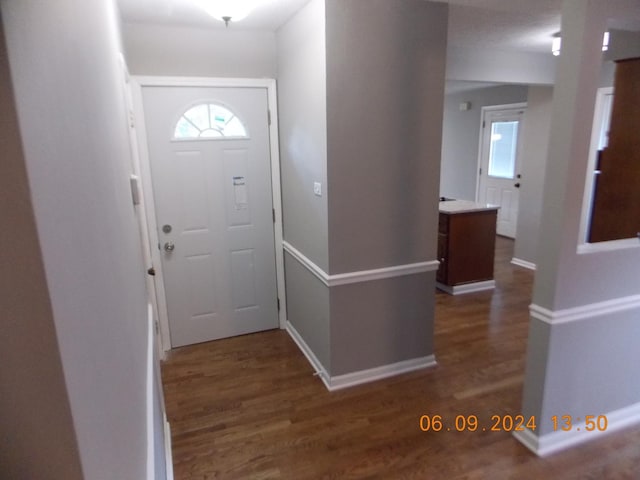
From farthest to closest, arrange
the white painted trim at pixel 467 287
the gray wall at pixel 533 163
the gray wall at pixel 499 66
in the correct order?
1. the gray wall at pixel 533 163
2. the white painted trim at pixel 467 287
3. the gray wall at pixel 499 66

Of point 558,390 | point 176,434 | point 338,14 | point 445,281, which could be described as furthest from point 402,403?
point 338,14

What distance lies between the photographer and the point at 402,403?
2.57 metres

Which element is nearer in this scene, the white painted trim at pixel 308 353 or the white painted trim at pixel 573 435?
the white painted trim at pixel 573 435

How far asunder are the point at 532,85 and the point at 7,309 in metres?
5.46

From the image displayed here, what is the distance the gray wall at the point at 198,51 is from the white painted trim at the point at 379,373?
2.34 m

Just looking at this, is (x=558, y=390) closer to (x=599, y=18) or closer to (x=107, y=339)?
(x=599, y=18)

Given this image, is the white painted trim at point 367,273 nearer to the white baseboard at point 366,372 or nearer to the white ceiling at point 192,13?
the white baseboard at point 366,372

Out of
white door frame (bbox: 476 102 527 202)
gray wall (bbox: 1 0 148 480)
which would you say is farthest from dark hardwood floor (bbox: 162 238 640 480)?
white door frame (bbox: 476 102 527 202)

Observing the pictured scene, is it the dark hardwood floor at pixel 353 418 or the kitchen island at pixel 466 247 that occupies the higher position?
the kitchen island at pixel 466 247

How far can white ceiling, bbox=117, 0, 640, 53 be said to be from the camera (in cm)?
244

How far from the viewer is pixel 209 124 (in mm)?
3109

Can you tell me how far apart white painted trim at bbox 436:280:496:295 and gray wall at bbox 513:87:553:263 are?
68 centimetres
